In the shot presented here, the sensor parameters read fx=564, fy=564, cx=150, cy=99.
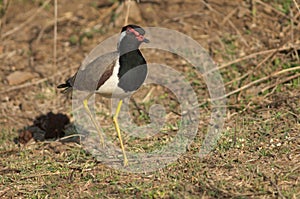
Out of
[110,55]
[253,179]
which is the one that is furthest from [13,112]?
[253,179]

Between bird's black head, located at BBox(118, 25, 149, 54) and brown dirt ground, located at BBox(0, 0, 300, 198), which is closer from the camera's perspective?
brown dirt ground, located at BBox(0, 0, 300, 198)

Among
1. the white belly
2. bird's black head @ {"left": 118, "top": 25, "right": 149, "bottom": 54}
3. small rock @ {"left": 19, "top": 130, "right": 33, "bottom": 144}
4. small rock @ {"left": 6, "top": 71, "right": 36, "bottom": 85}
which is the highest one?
bird's black head @ {"left": 118, "top": 25, "right": 149, "bottom": 54}

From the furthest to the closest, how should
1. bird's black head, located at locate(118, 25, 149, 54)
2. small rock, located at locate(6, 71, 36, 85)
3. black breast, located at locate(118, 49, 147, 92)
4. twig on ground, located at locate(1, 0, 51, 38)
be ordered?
twig on ground, located at locate(1, 0, 51, 38) → small rock, located at locate(6, 71, 36, 85) → bird's black head, located at locate(118, 25, 149, 54) → black breast, located at locate(118, 49, 147, 92)

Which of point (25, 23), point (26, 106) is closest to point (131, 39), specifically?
point (26, 106)

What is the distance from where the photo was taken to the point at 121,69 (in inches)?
184

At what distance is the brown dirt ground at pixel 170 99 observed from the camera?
429 centimetres

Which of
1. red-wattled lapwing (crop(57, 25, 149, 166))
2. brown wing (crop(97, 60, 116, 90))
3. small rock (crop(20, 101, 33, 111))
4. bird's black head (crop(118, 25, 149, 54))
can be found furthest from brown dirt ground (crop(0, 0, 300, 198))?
bird's black head (crop(118, 25, 149, 54))

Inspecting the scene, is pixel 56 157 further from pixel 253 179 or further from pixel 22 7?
pixel 22 7

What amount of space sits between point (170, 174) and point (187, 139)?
0.86 m

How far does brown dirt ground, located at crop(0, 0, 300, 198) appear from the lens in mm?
4289

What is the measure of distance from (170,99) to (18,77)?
2.03 metres

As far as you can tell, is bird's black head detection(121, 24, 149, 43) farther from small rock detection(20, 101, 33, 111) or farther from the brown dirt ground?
small rock detection(20, 101, 33, 111)

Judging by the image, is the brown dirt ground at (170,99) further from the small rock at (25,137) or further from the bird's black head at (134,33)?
the bird's black head at (134,33)

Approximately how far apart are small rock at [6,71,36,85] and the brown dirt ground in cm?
1
